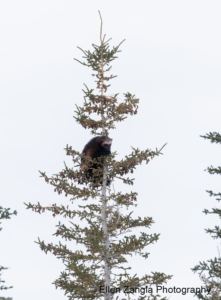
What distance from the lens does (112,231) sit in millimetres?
14375

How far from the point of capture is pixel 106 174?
15.2 metres

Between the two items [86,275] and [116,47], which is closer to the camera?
[86,275]

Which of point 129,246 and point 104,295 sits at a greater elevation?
point 129,246

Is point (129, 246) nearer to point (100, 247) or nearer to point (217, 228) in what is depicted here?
point (100, 247)

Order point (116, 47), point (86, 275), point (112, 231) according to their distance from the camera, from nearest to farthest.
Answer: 1. point (86, 275)
2. point (112, 231)
3. point (116, 47)

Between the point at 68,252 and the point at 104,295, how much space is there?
1.70 meters

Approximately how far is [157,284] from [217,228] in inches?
108

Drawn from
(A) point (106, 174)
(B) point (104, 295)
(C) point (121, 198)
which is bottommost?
(B) point (104, 295)

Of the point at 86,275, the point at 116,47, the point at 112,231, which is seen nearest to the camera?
the point at 86,275

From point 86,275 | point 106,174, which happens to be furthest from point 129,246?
point 106,174

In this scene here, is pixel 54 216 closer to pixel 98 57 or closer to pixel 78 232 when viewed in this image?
pixel 78 232

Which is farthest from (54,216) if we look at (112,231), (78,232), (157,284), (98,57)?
(98,57)

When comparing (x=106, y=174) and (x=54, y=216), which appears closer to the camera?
(x=54, y=216)

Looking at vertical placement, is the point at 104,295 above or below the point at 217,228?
below
